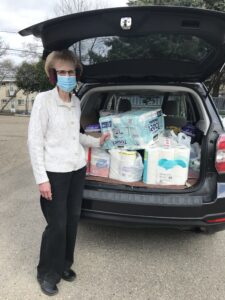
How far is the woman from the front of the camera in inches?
94.3

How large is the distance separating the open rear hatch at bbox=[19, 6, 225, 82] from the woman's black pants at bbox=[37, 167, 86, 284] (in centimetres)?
103

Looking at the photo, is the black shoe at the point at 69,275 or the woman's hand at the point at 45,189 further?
the black shoe at the point at 69,275

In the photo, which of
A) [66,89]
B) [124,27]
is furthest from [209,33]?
[66,89]

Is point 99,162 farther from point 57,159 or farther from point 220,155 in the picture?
point 220,155

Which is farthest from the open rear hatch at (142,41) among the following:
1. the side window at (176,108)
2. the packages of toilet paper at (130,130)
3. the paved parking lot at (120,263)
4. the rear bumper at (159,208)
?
the paved parking lot at (120,263)

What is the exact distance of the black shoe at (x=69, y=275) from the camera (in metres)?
2.76

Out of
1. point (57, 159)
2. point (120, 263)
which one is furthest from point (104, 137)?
point (120, 263)

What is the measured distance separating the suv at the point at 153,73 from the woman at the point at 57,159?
23 centimetres

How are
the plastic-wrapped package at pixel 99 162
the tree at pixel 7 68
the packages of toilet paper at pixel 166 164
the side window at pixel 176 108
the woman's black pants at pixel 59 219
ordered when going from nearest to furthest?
the woman's black pants at pixel 59 219, the packages of toilet paper at pixel 166 164, the plastic-wrapped package at pixel 99 162, the side window at pixel 176 108, the tree at pixel 7 68

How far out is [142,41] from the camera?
2.74m

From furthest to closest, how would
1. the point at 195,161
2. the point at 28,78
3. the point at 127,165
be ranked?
the point at 28,78 < the point at 195,161 < the point at 127,165

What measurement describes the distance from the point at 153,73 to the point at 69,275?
1980 mm

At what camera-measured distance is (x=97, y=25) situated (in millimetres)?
2322

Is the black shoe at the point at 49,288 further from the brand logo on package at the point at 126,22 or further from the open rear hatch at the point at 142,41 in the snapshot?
the brand logo on package at the point at 126,22
